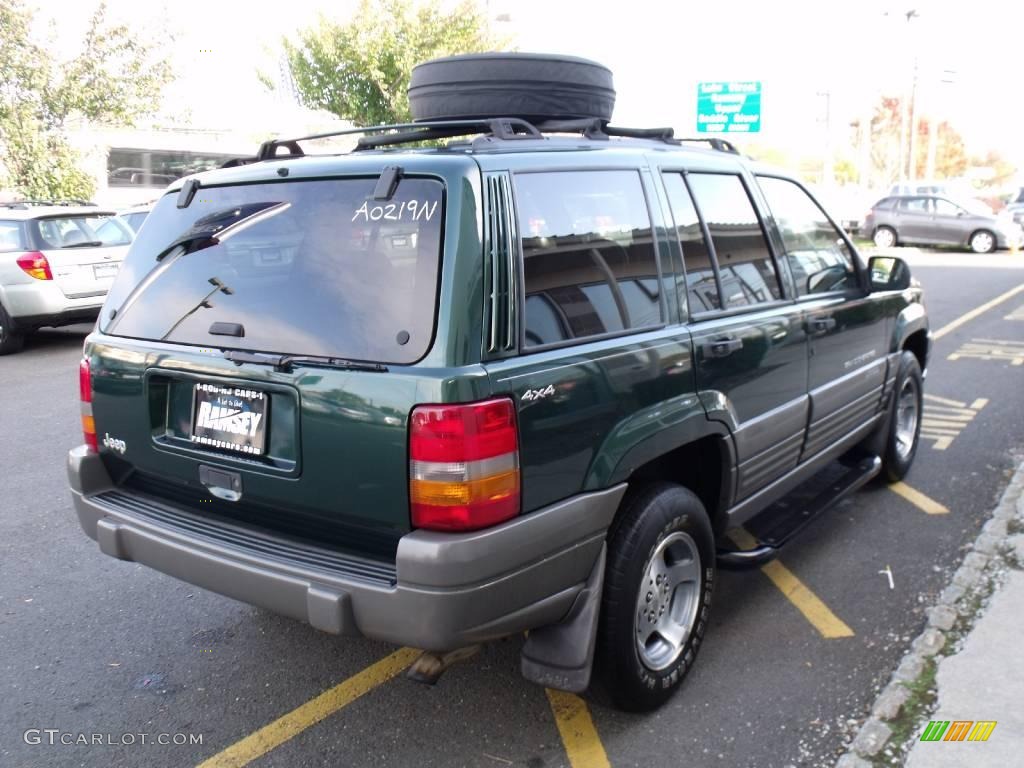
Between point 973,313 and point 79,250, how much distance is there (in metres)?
11.7

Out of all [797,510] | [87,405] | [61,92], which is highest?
[61,92]

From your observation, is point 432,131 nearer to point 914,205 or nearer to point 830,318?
point 830,318

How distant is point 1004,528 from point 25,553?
4.98m

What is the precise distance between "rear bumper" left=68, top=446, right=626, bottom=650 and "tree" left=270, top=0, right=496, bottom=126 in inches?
778

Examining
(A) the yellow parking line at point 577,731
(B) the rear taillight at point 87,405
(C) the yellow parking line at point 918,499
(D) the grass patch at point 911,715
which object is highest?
(B) the rear taillight at point 87,405

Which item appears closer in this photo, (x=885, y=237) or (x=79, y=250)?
(x=79, y=250)

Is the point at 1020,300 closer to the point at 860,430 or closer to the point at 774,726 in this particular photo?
the point at 860,430

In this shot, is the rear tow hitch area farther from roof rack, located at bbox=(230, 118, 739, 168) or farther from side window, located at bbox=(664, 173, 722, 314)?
roof rack, located at bbox=(230, 118, 739, 168)

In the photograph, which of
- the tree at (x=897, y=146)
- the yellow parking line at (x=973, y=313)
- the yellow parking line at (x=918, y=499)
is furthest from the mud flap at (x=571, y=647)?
the tree at (x=897, y=146)

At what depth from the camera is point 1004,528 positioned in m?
4.53

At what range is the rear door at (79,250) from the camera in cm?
1022

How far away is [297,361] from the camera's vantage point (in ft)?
8.74

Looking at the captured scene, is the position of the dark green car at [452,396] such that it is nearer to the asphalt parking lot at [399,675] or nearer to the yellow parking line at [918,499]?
the asphalt parking lot at [399,675]

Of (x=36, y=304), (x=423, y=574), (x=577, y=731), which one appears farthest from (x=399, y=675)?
(x=36, y=304)
